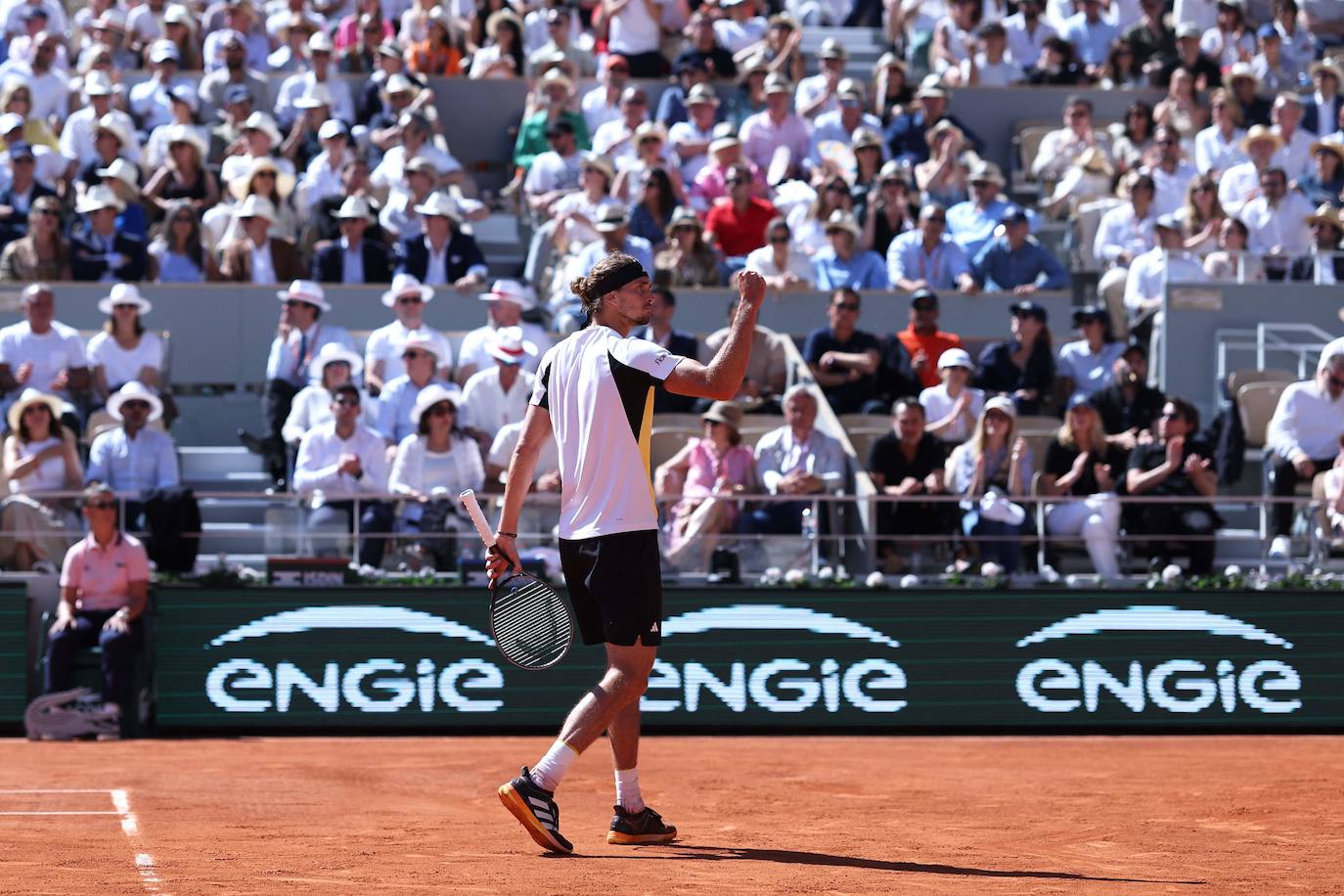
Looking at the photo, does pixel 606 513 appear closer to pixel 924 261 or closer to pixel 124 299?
pixel 124 299

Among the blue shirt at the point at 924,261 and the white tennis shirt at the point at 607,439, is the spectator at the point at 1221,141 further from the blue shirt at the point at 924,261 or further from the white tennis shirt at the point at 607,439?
the white tennis shirt at the point at 607,439

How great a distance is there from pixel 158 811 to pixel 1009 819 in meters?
3.35

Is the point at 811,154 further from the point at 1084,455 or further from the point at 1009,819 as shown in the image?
the point at 1009,819

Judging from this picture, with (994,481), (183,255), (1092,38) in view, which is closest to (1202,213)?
(994,481)

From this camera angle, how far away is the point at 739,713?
12312mm

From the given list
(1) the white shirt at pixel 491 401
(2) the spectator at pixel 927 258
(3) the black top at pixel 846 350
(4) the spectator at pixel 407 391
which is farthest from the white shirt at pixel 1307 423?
(4) the spectator at pixel 407 391

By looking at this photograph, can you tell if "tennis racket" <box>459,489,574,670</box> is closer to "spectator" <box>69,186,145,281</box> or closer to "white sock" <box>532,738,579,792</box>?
"white sock" <box>532,738,579,792</box>

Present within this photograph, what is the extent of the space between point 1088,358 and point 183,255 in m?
6.99

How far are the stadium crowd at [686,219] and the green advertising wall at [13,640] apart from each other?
320mm

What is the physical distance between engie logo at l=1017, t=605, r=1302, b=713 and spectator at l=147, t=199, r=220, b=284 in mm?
7370

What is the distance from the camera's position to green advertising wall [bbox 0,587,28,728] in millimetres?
12188

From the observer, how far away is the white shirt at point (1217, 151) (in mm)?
18344

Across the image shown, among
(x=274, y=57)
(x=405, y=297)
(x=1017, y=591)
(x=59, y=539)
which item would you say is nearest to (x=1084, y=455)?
(x=1017, y=591)

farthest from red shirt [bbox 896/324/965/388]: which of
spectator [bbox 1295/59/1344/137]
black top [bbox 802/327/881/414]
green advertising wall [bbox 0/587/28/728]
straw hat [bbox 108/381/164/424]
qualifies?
green advertising wall [bbox 0/587/28/728]
